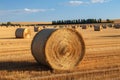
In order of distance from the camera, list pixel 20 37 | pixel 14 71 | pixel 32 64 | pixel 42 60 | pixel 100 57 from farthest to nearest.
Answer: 1. pixel 20 37
2. pixel 100 57
3. pixel 32 64
4. pixel 42 60
5. pixel 14 71

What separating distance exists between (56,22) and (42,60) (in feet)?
325

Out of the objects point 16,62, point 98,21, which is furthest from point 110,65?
point 98,21

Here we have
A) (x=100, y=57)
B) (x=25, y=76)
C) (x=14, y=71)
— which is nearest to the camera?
(x=25, y=76)

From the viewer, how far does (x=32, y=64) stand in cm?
1180

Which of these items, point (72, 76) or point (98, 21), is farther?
point (98, 21)

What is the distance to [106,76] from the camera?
375 inches

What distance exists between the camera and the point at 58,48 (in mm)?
11352

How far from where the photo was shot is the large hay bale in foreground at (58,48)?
1088 cm

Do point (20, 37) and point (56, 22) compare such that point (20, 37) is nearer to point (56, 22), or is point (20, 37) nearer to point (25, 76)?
point (25, 76)

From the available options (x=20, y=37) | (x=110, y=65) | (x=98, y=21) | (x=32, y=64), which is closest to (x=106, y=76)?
(x=110, y=65)

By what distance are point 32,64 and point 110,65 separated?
2.69 m

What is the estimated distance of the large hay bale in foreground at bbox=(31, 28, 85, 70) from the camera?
10.9m

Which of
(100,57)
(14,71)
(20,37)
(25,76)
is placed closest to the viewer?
(25,76)

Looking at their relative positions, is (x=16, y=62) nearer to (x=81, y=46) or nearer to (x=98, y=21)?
(x=81, y=46)
